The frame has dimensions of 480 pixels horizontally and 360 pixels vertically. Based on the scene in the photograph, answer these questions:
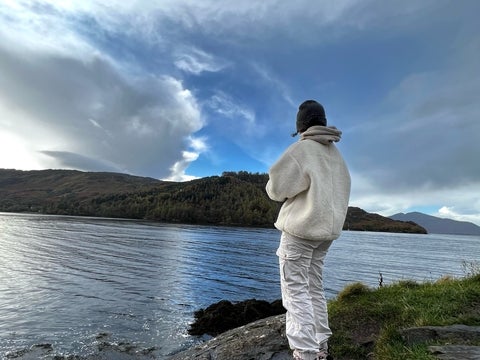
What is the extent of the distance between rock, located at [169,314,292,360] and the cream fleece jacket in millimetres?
2682

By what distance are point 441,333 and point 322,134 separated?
349 centimetres

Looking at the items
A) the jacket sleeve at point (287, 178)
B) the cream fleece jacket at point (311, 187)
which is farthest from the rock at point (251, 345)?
the jacket sleeve at point (287, 178)

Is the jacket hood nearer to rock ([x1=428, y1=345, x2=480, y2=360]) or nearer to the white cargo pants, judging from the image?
the white cargo pants

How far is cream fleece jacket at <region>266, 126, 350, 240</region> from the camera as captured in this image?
471cm

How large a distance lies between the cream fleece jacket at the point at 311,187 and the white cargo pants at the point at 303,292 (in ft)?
0.83

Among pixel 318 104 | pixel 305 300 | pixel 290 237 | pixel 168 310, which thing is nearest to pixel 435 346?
pixel 305 300

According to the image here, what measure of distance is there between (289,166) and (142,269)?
29.3m

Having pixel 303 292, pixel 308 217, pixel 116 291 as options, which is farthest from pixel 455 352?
pixel 116 291

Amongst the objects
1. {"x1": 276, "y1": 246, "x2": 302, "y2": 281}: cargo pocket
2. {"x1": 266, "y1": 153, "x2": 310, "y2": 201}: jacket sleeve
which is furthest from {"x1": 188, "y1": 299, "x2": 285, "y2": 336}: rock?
{"x1": 266, "y1": 153, "x2": 310, "y2": 201}: jacket sleeve

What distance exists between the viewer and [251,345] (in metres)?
6.68

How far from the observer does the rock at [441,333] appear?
16.8 ft

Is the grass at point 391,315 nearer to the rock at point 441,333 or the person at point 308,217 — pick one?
the rock at point 441,333

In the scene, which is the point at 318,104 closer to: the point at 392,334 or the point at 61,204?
the point at 392,334

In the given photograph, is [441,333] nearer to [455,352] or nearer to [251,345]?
[455,352]
